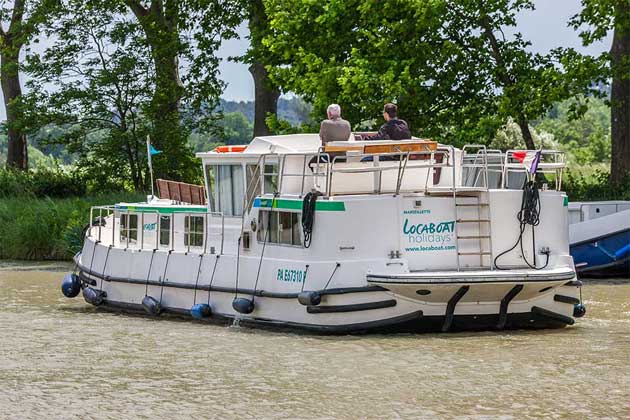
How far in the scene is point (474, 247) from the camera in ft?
66.7

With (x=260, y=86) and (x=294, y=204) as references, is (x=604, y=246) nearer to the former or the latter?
(x=294, y=204)

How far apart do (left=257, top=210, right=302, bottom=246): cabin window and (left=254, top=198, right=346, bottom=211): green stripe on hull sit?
0.10m

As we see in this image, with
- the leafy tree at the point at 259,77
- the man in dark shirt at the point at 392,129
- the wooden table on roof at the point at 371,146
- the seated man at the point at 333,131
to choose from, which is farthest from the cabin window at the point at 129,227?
the leafy tree at the point at 259,77

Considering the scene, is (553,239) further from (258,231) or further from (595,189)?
(595,189)

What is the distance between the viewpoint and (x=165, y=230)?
23906 mm

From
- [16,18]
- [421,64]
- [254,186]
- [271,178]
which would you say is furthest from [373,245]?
[16,18]

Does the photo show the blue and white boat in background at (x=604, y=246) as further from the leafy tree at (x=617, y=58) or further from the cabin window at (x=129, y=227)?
the cabin window at (x=129, y=227)

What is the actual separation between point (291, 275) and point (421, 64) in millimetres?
17850

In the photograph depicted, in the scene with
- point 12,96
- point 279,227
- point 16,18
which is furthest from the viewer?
point 12,96

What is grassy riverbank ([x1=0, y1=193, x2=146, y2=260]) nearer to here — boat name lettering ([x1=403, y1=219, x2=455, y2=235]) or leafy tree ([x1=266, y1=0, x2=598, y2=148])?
leafy tree ([x1=266, y1=0, x2=598, y2=148])

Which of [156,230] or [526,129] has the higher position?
[526,129]

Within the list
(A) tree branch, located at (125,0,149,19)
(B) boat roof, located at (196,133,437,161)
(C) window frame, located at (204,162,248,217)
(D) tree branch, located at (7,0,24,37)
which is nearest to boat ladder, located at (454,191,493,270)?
(B) boat roof, located at (196,133,437,161)

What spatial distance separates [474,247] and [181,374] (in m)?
5.32

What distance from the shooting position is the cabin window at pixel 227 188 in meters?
22.2
